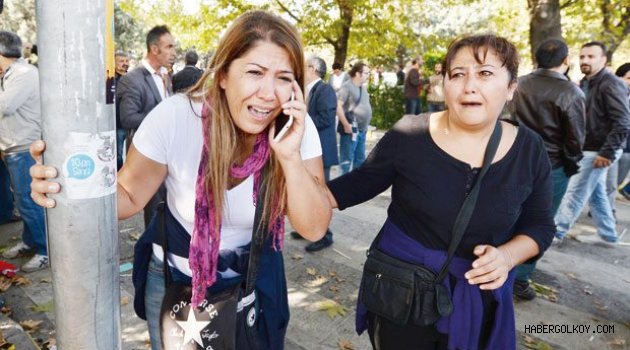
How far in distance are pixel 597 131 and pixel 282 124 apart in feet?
15.4

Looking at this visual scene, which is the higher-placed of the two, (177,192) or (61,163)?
(61,163)

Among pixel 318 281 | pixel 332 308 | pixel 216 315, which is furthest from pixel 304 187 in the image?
pixel 318 281

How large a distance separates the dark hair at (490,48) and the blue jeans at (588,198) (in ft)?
12.9

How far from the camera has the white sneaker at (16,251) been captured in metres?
4.63

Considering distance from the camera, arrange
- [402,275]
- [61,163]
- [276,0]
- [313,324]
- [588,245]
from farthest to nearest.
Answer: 1. [276,0]
2. [588,245]
3. [313,324]
4. [402,275]
5. [61,163]

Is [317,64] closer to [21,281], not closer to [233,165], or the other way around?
[21,281]

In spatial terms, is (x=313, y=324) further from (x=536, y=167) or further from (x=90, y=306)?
(x=90, y=306)

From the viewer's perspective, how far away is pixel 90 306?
4.02 feet

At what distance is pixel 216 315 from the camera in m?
1.63

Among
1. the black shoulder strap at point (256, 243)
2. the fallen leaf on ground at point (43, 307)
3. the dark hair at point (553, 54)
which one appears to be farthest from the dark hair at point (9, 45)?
the dark hair at point (553, 54)

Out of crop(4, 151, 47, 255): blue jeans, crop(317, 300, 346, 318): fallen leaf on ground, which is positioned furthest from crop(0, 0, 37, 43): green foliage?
crop(317, 300, 346, 318): fallen leaf on ground

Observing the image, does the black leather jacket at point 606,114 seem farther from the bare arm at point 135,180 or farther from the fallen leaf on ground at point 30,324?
the fallen leaf on ground at point 30,324

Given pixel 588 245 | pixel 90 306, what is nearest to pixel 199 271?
pixel 90 306

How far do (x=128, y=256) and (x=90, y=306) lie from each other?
12.4 feet
